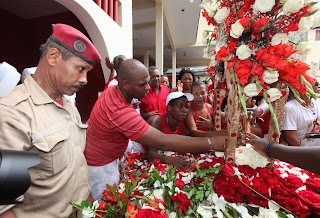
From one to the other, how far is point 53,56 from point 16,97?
0.34m

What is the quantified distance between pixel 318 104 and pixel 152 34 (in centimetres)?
945

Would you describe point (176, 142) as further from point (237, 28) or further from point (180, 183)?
point (237, 28)

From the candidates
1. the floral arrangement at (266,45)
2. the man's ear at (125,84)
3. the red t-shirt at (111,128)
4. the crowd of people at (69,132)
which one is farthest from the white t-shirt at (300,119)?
the man's ear at (125,84)

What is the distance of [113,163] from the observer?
6.00ft

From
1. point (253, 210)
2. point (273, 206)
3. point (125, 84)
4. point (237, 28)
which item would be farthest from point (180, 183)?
point (237, 28)

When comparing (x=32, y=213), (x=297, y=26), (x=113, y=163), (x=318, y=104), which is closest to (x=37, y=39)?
(x=113, y=163)

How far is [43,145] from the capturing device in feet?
3.25

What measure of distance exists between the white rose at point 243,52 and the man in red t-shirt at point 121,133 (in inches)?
26.4

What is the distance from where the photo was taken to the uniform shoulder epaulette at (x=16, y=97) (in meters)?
0.92

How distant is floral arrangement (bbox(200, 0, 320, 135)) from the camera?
1117 millimetres

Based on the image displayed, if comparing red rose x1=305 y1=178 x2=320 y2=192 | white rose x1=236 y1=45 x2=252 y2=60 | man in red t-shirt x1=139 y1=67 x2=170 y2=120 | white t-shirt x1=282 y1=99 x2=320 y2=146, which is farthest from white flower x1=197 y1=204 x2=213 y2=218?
man in red t-shirt x1=139 y1=67 x2=170 y2=120

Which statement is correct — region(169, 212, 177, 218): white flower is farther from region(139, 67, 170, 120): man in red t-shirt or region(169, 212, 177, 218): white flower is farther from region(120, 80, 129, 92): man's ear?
region(139, 67, 170, 120): man in red t-shirt

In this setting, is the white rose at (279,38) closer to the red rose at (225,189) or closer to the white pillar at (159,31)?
the red rose at (225,189)

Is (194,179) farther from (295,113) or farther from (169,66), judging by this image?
(169,66)
